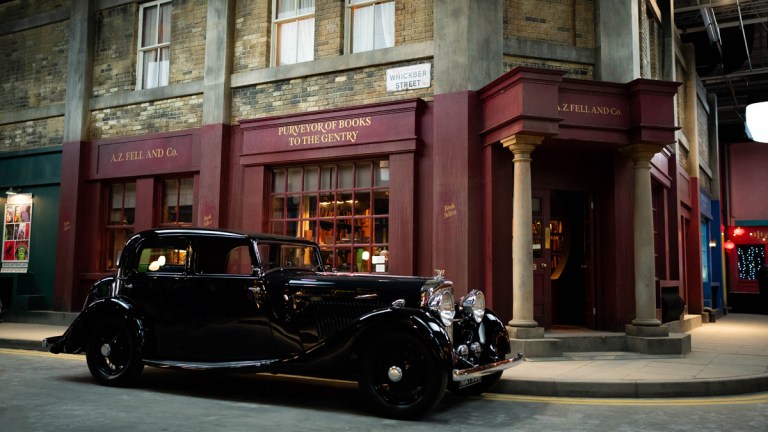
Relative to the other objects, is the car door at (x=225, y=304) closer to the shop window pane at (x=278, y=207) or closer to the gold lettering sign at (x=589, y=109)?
the shop window pane at (x=278, y=207)

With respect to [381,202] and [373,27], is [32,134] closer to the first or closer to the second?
[373,27]

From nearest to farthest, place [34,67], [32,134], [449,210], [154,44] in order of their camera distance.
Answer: [449,210]
[154,44]
[32,134]
[34,67]

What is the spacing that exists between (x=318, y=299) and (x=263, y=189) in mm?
5896

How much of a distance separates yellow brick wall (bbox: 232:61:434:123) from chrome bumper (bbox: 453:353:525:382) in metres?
5.47

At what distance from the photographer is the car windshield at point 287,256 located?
6545 mm

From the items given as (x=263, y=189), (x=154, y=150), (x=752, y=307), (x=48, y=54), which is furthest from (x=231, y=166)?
(x=752, y=307)

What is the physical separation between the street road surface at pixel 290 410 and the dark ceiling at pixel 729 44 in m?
11.0

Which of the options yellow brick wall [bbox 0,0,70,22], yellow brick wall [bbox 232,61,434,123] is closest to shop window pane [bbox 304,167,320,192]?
yellow brick wall [bbox 232,61,434,123]

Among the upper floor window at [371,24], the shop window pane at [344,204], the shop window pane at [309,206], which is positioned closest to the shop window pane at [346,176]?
the shop window pane at [344,204]

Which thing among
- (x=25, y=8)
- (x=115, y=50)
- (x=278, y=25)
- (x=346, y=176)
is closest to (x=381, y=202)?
(x=346, y=176)

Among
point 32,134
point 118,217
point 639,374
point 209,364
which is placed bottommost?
point 639,374

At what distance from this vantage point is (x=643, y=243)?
9.32 m

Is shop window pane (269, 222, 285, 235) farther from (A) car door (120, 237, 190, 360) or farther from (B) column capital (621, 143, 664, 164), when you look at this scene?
(B) column capital (621, 143, 664, 164)

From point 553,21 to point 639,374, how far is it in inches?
226
